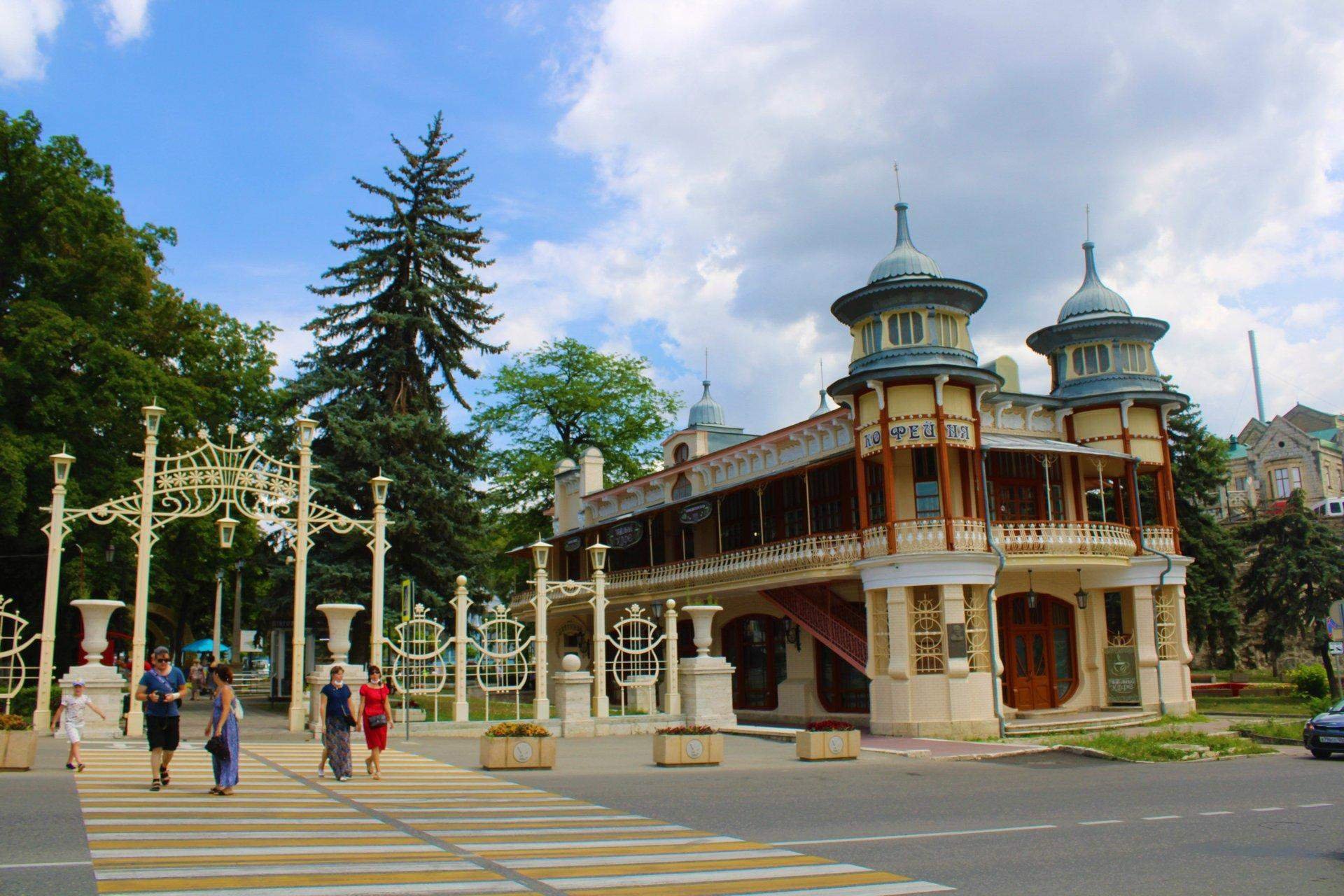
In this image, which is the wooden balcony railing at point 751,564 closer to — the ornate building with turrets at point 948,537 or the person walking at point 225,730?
the ornate building with turrets at point 948,537

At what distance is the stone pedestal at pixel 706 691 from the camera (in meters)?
23.1

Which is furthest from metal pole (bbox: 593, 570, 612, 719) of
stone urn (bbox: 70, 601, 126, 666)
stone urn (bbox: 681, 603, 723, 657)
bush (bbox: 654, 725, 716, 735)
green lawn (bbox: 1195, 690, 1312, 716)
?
green lawn (bbox: 1195, 690, 1312, 716)

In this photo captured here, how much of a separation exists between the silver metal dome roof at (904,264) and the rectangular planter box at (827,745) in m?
12.7

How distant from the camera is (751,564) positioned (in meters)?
29.4

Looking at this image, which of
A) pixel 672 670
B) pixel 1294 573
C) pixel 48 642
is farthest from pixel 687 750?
pixel 1294 573

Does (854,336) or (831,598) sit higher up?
(854,336)

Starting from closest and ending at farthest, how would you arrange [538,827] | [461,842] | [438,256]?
[461,842]
[538,827]
[438,256]

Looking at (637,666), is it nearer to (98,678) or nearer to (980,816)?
(98,678)

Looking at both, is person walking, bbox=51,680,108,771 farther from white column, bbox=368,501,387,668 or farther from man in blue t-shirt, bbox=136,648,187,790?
white column, bbox=368,501,387,668

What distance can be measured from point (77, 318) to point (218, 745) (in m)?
21.5

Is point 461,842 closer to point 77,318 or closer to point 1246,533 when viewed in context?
point 77,318

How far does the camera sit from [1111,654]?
28.9 meters

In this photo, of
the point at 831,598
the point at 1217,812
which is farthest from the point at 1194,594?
the point at 1217,812

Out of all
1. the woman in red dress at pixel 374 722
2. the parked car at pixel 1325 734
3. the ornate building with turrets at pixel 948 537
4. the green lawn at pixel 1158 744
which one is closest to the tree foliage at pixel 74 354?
the ornate building with turrets at pixel 948 537
